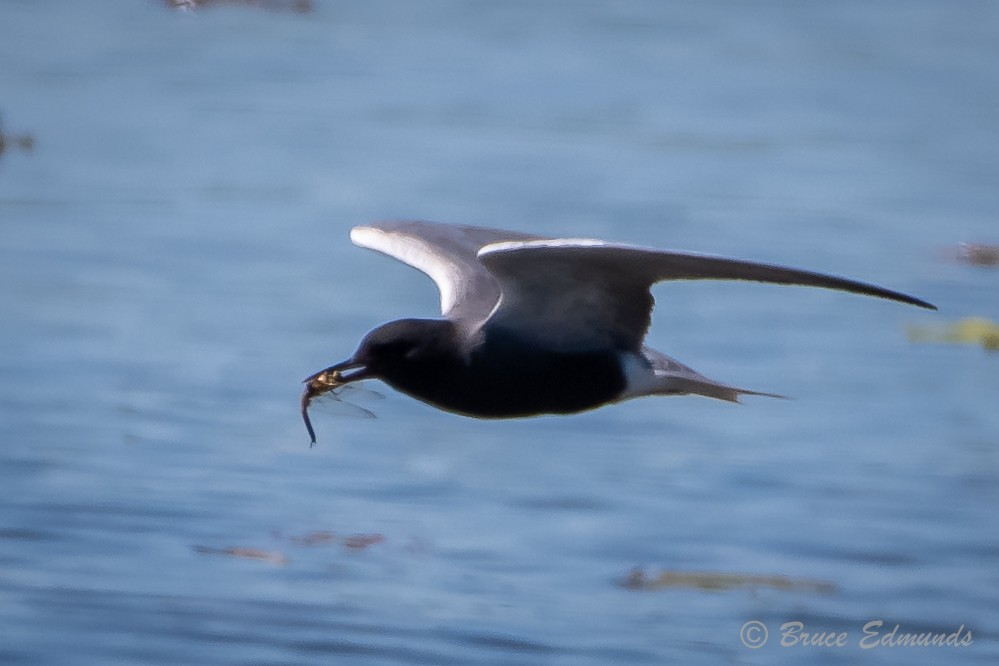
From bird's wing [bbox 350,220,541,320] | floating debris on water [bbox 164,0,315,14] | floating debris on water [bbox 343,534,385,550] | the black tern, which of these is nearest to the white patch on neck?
the black tern

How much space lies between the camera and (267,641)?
22.6ft

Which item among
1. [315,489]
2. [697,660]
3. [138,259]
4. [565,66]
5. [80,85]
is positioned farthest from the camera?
[565,66]

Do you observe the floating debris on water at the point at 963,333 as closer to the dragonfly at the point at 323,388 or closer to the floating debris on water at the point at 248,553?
the floating debris on water at the point at 248,553

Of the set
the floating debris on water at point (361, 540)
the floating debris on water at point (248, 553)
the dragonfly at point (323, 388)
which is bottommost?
the floating debris on water at point (248, 553)

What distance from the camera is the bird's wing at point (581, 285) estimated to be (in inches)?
199

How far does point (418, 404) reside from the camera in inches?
381

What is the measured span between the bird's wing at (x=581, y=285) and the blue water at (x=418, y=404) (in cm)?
151

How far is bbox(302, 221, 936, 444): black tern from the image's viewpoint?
548 centimetres

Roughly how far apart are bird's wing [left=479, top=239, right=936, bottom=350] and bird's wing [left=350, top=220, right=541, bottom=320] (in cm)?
25

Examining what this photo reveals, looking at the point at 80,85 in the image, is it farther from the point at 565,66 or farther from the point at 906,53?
the point at 906,53

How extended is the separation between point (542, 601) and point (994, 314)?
16.5ft

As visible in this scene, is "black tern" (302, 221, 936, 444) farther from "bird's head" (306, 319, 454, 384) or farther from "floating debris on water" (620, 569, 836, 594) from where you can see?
"floating debris on water" (620, 569, 836, 594)

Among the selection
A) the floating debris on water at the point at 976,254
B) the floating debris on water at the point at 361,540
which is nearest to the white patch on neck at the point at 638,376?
the floating debris on water at the point at 361,540

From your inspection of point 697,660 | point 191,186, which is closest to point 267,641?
point 697,660
